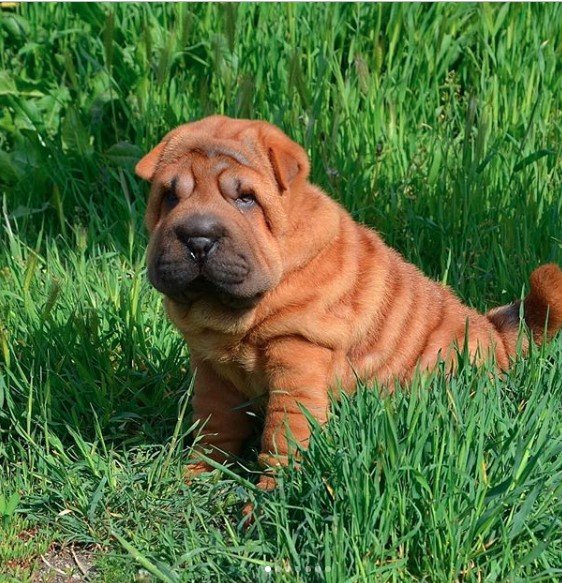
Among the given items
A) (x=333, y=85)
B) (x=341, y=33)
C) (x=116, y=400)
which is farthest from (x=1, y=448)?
(x=341, y=33)

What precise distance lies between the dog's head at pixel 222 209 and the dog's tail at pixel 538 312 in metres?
1.05

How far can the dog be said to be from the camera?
12.3 ft

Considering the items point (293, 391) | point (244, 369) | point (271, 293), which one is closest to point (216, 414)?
point (244, 369)

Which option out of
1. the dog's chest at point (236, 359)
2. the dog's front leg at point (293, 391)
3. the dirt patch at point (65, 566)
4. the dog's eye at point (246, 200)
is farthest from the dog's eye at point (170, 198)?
the dirt patch at point (65, 566)

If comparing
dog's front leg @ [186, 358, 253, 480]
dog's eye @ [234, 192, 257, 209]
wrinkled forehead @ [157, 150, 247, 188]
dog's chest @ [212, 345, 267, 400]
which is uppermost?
wrinkled forehead @ [157, 150, 247, 188]

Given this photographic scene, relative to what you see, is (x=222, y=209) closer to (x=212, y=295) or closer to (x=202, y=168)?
(x=202, y=168)

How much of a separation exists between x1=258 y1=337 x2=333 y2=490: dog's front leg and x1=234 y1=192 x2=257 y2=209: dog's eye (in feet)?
1.64

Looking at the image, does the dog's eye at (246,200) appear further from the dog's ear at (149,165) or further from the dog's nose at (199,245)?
the dog's ear at (149,165)

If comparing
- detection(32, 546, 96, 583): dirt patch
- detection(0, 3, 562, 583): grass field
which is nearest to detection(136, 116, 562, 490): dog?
detection(0, 3, 562, 583): grass field

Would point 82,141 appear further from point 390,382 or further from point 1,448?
point 390,382

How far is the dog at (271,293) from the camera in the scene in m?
3.74

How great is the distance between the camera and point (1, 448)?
14.1 feet

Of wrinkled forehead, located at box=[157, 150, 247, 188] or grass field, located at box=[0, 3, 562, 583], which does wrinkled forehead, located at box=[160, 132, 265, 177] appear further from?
grass field, located at box=[0, 3, 562, 583]

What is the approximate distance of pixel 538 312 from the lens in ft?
14.3
